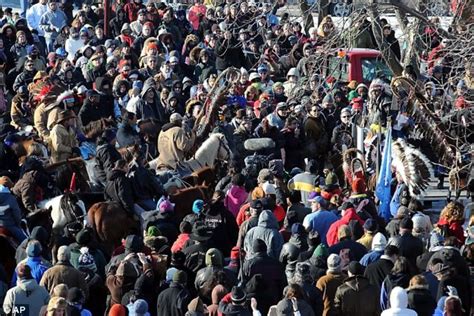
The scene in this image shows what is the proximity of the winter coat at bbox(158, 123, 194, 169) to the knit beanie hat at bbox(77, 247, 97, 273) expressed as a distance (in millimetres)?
5363

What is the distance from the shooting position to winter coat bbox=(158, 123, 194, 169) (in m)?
21.6

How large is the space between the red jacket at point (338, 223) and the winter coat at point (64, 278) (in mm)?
3359

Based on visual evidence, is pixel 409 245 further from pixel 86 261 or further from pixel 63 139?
pixel 63 139

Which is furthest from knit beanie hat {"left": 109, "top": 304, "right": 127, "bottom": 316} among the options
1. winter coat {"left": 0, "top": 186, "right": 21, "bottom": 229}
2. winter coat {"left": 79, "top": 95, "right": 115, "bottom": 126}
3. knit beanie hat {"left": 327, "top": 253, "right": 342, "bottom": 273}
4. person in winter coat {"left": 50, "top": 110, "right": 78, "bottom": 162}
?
winter coat {"left": 79, "top": 95, "right": 115, "bottom": 126}

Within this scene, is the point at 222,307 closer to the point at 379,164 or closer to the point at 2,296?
the point at 2,296

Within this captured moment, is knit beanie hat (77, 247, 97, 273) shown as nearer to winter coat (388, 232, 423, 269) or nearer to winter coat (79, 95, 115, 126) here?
winter coat (388, 232, 423, 269)

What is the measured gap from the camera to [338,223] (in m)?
17.6

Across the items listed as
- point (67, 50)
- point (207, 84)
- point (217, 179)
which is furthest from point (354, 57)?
point (217, 179)

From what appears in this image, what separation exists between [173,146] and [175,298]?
6.85 meters

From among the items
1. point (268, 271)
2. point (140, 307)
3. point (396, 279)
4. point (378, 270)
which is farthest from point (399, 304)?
point (140, 307)

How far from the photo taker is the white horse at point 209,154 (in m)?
21.6

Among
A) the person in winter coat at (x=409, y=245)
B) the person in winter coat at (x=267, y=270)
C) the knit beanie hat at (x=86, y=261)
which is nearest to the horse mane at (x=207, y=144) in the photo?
the person in winter coat at (x=409, y=245)

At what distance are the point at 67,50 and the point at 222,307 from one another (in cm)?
1577

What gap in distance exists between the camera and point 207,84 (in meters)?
26.2
